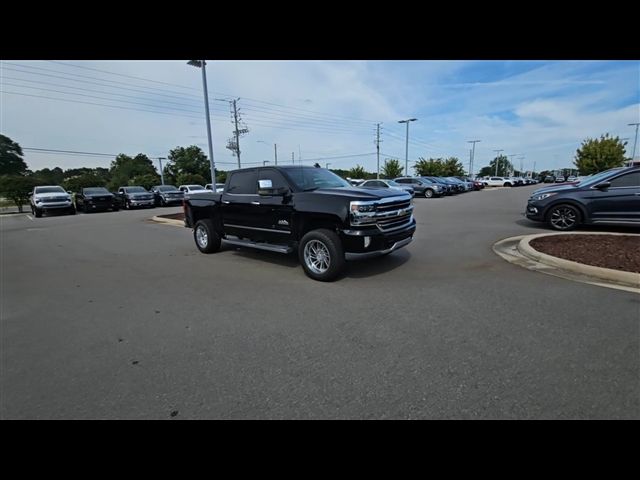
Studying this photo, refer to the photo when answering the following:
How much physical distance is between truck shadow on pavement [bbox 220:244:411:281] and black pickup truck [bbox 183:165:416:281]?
1.71 feet

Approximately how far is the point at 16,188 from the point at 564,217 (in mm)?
36675

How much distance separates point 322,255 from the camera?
5.39 m

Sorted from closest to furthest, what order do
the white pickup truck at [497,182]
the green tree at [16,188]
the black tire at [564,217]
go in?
the black tire at [564,217], the green tree at [16,188], the white pickup truck at [497,182]

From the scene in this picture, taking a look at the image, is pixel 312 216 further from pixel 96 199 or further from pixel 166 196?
pixel 166 196

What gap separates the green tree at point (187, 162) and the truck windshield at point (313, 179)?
86.8 meters

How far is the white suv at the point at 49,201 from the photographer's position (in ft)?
65.2

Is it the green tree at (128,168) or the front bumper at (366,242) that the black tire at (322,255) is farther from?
the green tree at (128,168)

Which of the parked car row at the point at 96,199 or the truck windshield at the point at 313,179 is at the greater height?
the truck windshield at the point at 313,179

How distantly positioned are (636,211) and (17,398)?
1174cm

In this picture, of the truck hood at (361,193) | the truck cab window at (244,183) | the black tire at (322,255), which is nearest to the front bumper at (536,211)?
the truck hood at (361,193)

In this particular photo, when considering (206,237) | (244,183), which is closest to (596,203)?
(244,183)

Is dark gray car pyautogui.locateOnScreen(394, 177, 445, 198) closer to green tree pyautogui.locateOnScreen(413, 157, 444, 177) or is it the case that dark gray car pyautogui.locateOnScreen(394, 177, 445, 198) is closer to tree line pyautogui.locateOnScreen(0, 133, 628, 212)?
tree line pyautogui.locateOnScreen(0, 133, 628, 212)

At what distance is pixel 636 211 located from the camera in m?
7.94
